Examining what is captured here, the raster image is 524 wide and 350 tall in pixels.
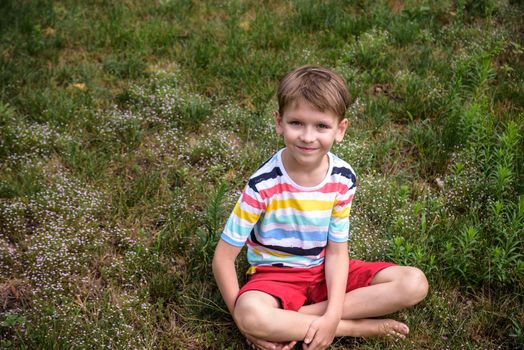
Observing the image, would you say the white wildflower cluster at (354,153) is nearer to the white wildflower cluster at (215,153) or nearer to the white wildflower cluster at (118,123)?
the white wildflower cluster at (215,153)

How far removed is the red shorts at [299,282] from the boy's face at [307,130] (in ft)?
2.19

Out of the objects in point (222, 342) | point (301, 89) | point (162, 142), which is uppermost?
point (301, 89)

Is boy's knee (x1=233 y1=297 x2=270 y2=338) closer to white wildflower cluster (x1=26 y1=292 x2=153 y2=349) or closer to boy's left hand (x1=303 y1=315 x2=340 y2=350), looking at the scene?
boy's left hand (x1=303 y1=315 x2=340 y2=350)

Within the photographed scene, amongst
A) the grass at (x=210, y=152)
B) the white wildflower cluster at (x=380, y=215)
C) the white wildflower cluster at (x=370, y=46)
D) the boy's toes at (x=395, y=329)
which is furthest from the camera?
the white wildflower cluster at (x=370, y=46)

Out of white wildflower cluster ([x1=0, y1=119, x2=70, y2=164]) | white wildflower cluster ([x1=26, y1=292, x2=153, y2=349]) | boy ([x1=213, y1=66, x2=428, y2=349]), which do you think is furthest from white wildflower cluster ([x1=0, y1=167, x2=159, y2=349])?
boy ([x1=213, y1=66, x2=428, y2=349])

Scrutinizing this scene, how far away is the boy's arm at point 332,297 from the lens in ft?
9.77

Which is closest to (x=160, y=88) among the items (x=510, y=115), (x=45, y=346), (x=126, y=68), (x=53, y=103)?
(x=126, y=68)

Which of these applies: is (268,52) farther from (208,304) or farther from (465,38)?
(208,304)

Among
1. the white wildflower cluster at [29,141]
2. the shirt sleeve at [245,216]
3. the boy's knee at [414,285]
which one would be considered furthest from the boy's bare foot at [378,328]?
the white wildflower cluster at [29,141]

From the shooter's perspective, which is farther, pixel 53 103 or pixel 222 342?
pixel 53 103

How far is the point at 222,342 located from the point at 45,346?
2.99ft

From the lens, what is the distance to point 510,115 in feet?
14.8

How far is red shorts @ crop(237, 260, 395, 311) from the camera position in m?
3.05

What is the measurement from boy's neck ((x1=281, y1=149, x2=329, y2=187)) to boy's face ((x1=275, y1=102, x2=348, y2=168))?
0.33 feet
